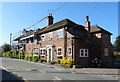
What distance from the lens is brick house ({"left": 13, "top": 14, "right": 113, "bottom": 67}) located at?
2619cm

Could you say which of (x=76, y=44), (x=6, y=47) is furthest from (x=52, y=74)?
(x=6, y=47)

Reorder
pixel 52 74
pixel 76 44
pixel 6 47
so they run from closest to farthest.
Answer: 1. pixel 52 74
2. pixel 76 44
3. pixel 6 47

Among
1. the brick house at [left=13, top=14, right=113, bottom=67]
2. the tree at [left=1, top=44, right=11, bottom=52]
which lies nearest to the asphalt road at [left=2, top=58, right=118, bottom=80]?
the brick house at [left=13, top=14, right=113, bottom=67]

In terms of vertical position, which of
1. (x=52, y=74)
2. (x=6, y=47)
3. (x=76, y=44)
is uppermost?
(x=6, y=47)

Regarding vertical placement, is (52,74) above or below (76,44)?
below

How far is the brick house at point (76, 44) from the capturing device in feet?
85.9

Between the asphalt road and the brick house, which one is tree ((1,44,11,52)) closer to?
the brick house

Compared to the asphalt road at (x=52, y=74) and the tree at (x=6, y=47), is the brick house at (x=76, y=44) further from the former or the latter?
the tree at (x=6, y=47)

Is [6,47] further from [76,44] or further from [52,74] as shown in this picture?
[52,74]

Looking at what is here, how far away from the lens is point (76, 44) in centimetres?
2591

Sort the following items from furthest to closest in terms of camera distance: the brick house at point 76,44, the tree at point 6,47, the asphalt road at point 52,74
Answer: the tree at point 6,47
the brick house at point 76,44
the asphalt road at point 52,74

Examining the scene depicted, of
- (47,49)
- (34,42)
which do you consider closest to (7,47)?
(34,42)

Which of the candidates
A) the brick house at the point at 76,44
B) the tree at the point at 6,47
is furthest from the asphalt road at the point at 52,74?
the tree at the point at 6,47

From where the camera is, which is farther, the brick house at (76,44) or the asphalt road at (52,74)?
the brick house at (76,44)
